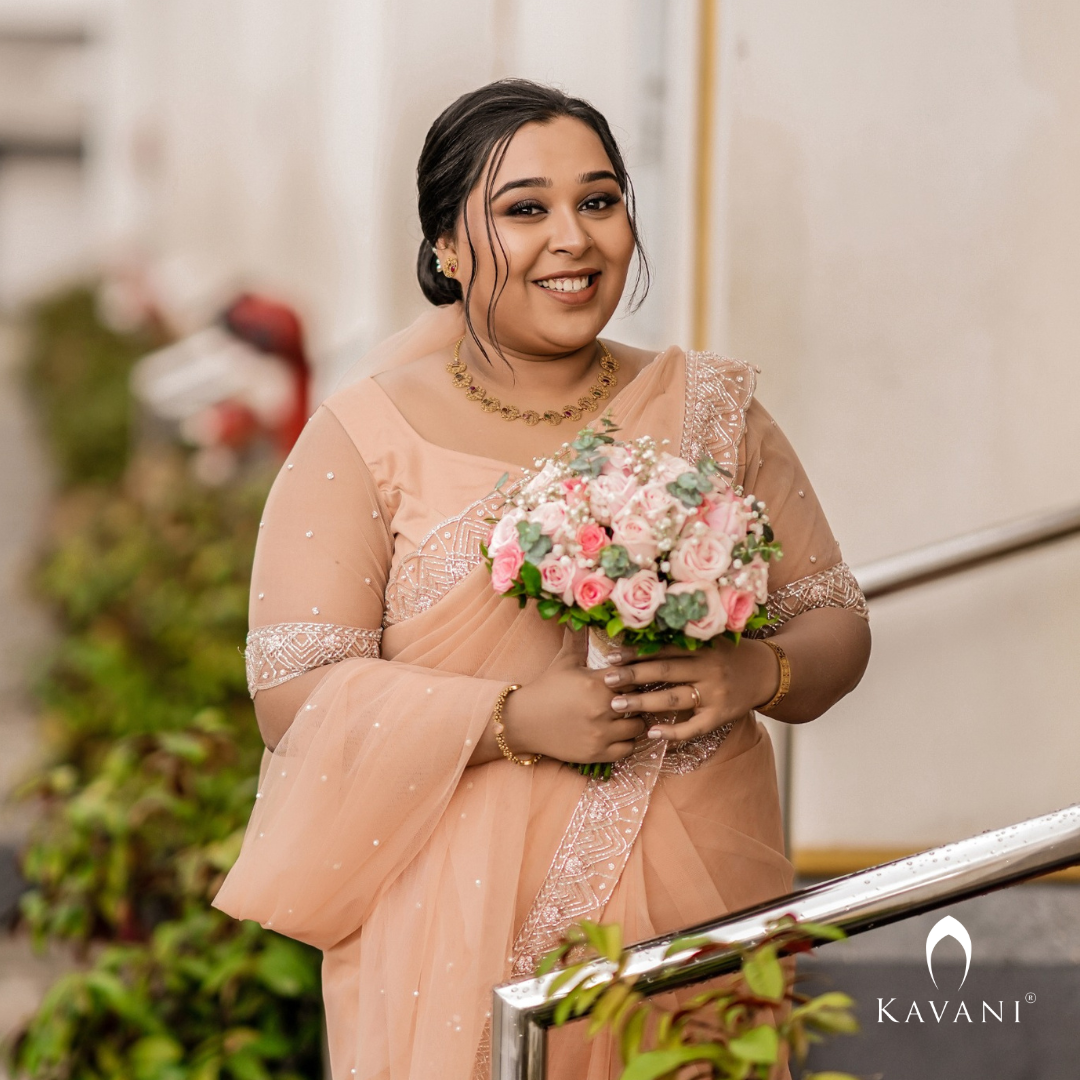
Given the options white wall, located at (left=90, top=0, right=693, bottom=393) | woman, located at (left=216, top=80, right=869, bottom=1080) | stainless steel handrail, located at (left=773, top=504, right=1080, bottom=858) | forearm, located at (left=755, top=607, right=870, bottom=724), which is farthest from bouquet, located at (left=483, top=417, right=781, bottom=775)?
stainless steel handrail, located at (left=773, top=504, right=1080, bottom=858)

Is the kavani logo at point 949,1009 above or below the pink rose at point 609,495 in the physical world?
below

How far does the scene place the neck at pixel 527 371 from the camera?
206cm

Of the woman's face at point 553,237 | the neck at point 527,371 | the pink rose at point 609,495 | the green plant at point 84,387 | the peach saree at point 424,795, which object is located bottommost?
the green plant at point 84,387

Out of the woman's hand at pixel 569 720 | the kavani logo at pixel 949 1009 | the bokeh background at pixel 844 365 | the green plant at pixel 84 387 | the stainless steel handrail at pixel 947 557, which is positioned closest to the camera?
the woman's hand at pixel 569 720

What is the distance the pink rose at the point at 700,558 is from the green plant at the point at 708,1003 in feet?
1.39

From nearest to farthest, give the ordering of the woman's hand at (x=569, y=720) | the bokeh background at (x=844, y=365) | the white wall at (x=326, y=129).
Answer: the woman's hand at (x=569, y=720) < the bokeh background at (x=844, y=365) < the white wall at (x=326, y=129)

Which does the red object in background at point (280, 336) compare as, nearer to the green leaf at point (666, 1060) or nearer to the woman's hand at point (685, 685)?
the woman's hand at point (685, 685)

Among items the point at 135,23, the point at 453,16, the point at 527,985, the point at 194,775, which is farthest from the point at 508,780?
the point at 135,23

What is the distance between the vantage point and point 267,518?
199cm

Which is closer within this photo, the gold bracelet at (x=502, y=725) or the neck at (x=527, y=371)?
the gold bracelet at (x=502, y=725)

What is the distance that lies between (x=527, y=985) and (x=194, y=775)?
7.52 feet

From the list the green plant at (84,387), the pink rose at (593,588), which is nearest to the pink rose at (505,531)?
the pink rose at (593,588)

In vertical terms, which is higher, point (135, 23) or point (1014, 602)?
point (135, 23)

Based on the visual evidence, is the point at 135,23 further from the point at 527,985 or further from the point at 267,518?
the point at 527,985
